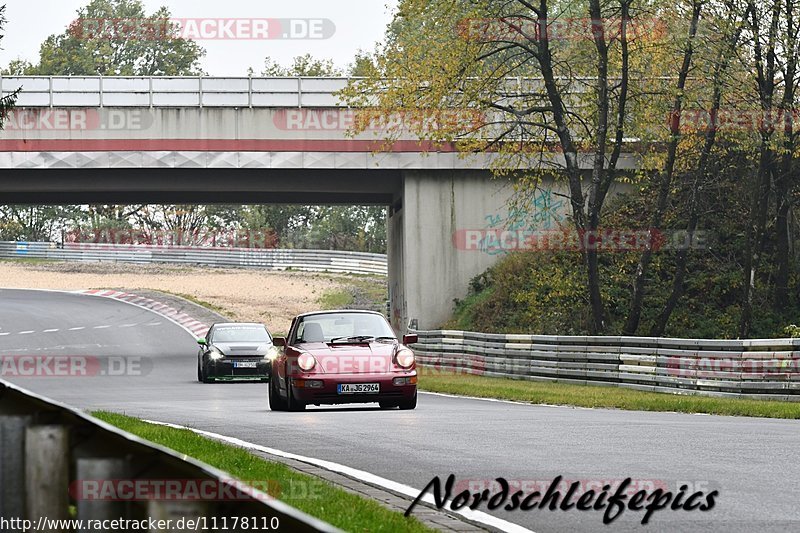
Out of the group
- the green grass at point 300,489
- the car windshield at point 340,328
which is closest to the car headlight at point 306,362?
the car windshield at point 340,328

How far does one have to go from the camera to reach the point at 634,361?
26391mm

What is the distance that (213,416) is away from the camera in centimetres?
1784

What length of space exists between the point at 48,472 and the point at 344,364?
1352cm

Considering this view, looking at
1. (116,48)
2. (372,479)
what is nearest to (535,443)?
(372,479)

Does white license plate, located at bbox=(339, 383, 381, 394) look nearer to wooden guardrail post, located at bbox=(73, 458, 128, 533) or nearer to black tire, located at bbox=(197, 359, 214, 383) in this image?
black tire, located at bbox=(197, 359, 214, 383)

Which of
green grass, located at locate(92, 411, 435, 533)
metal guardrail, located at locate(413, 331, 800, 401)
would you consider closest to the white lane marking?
Answer: green grass, located at locate(92, 411, 435, 533)

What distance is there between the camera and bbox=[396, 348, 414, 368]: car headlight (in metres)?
17.9

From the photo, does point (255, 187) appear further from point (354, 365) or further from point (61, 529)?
point (61, 529)

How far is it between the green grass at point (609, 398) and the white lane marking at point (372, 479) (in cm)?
818

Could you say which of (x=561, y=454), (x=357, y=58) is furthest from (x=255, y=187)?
(x=357, y=58)

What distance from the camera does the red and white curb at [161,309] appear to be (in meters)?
52.5

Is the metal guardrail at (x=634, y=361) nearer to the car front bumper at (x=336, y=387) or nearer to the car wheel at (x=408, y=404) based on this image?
the car wheel at (x=408, y=404)

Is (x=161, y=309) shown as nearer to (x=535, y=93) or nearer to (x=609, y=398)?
(x=535, y=93)

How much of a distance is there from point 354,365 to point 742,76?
56.8 ft
